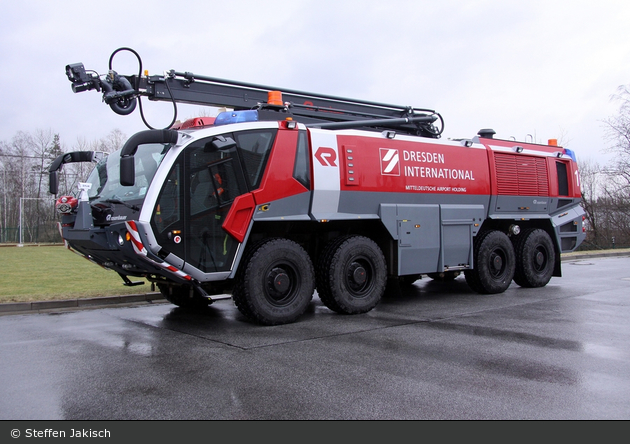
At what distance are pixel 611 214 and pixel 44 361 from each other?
139 feet

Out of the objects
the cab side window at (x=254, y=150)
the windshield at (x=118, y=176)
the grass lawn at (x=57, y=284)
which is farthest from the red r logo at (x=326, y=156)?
the grass lawn at (x=57, y=284)

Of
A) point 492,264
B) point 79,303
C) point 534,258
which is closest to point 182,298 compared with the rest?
point 79,303

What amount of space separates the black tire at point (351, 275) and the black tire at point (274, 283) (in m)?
0.41

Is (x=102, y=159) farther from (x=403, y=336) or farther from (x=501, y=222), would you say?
(x=501, y=222)

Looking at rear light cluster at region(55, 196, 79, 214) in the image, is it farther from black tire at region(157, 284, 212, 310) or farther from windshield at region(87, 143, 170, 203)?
black tire at region(157, 284, 212, 310)

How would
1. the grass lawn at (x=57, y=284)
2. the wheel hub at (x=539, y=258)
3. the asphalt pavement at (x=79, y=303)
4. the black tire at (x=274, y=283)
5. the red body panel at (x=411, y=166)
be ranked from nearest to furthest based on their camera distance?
the black tire at (x=274, y=283), the red body panel at (x=411, y=166), the asphalt pavement at (x=79, y=303), the grass lawn at (x=57, y=284), the wheel hub at (x=539, y=258)

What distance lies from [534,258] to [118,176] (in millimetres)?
8498

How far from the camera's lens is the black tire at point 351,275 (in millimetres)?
8219

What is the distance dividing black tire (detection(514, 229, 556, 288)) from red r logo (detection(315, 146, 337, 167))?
5.22 metres

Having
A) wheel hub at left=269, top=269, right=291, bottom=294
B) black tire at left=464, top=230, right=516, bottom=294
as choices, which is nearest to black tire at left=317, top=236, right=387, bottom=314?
wheel hub at left=269, top=269, right=291, bottom=294

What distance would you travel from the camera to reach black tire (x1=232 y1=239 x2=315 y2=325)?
7289mm

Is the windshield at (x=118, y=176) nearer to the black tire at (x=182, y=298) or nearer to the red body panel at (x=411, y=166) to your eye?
the black tire at (x=182, y=298)

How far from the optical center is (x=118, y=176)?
7516mm

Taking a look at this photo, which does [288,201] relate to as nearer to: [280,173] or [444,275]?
[280,173]
